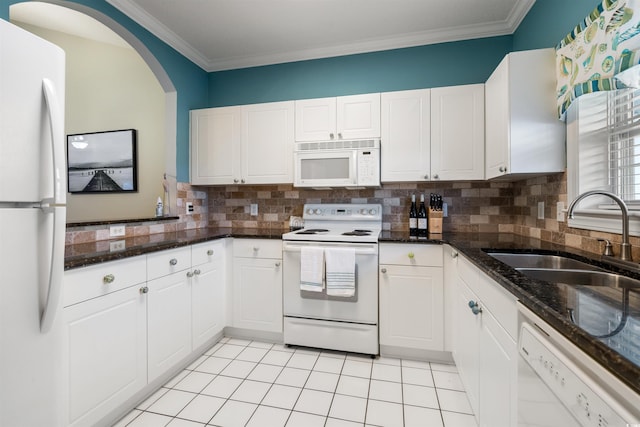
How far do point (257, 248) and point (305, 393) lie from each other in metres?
1.11

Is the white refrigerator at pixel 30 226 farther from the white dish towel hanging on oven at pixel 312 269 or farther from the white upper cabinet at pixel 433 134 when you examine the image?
the white upper cabinet at pixel 433 134

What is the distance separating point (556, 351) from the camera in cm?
73

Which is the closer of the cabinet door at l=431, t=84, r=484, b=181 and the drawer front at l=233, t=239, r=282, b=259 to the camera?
the cabinet door at l=431, t=84, r=484, b=181

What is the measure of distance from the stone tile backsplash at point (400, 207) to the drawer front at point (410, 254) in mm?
566

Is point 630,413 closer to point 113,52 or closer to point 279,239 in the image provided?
point 279,239

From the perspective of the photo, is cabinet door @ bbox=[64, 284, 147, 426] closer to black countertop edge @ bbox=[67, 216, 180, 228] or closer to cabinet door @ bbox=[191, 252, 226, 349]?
cabinet door @ bbox=[191, 252, 226, 349]

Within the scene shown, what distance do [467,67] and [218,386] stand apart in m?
3.08

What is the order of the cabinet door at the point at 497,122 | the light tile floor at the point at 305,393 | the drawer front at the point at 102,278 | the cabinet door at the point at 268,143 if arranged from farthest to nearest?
1. the cabinet door at the point at 268,143
2. the cabinet door at the point at 497,122
3. the light tile floor at the point at 305,393
4. the drawer front at the point at 102,278

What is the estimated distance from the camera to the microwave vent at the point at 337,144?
8.03ft

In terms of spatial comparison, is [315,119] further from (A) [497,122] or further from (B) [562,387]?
(B) [562,387]

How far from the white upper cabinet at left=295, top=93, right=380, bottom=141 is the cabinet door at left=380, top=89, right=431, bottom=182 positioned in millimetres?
96

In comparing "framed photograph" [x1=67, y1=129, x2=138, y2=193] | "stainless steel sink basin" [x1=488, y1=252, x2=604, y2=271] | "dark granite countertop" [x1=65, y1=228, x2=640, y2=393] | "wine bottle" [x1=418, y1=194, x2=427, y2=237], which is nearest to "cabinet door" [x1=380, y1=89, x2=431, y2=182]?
"wine bottle" [x1=418, y1=194, x2=427, y2=237]

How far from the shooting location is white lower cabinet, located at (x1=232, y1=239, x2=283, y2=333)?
7.99ft

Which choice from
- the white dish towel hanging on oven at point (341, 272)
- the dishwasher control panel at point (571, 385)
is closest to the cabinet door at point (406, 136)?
the white dish towel hanging on oven at point (341, 272)
